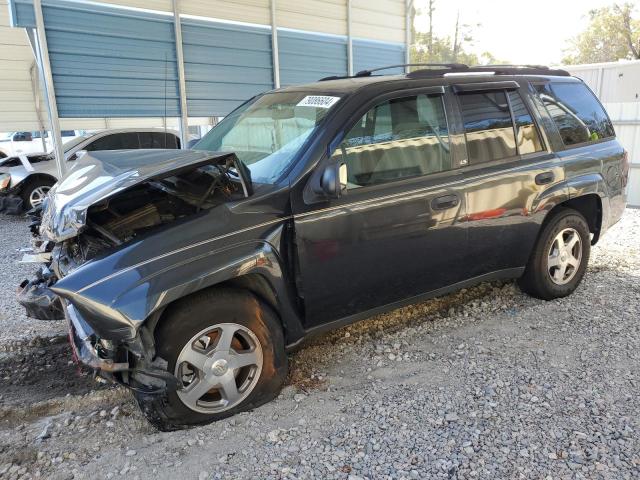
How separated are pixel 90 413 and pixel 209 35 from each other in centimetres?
642

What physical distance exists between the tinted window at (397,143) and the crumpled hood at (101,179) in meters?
0.83

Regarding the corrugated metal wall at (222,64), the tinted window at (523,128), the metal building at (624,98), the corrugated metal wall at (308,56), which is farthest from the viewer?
the metal building at (624,98)

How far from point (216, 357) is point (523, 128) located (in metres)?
2.99

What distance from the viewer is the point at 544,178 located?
13.4ft

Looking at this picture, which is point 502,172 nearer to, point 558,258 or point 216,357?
point 558,258

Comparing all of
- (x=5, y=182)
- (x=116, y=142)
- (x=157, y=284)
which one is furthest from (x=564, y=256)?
(x=5, y=182)

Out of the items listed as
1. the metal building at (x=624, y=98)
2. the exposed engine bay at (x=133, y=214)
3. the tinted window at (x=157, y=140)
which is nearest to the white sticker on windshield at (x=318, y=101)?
the exposed engine bay at (x=133, y=214)

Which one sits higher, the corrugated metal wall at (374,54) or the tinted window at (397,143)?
the corrugated metal wall at (374,54)

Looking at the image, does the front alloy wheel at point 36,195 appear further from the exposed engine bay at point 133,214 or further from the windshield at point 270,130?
the exposed engine bay at point 133,214

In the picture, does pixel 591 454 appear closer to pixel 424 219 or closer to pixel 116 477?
pixel 424 219

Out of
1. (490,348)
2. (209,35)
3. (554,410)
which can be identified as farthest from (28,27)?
(554,410)

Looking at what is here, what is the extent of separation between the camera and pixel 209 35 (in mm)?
7875

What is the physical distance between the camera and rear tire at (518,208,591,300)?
4.32 metres

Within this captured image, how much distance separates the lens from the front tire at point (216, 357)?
106 inches
